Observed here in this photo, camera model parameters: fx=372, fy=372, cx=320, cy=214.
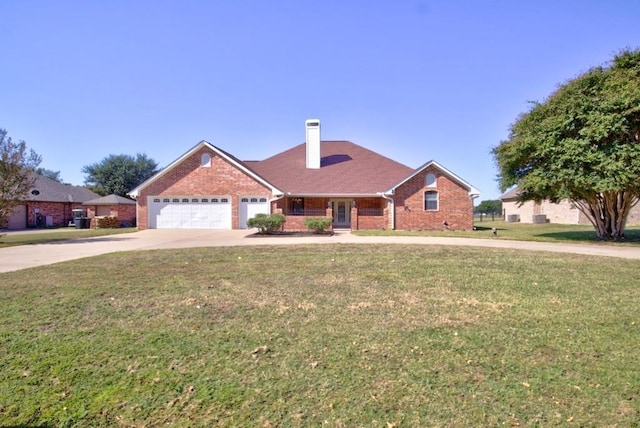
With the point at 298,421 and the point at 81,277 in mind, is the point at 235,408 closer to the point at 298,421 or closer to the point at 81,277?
the point at 298,421

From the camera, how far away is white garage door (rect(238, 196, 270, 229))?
2495 cm

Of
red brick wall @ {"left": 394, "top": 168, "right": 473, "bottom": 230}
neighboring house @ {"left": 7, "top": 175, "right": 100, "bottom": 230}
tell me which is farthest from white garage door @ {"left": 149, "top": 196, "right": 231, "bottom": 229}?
neighboring house @ {"left": 7, "top": 175, "right": 100, "bottom": 230}

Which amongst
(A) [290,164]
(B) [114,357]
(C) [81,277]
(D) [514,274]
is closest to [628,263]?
(D) [514,274]

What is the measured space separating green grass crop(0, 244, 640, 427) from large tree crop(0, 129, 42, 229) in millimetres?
11813

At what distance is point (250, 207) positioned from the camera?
25078 mm

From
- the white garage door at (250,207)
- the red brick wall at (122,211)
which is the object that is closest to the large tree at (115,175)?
the red brick wall at (122,211)

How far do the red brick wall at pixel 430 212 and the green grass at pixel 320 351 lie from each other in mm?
16988

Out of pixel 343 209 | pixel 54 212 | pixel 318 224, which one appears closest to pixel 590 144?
pixel 318 224

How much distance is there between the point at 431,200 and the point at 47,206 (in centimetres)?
3360

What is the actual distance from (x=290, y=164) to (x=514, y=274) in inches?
925

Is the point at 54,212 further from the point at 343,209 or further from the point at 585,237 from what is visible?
the point at 585,237

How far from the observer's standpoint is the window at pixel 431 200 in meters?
24.7

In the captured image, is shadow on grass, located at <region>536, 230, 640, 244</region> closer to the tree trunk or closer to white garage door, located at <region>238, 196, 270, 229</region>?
the tree trunk

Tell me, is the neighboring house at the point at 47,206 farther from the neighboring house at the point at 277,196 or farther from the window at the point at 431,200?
the window at the point at 431,200
